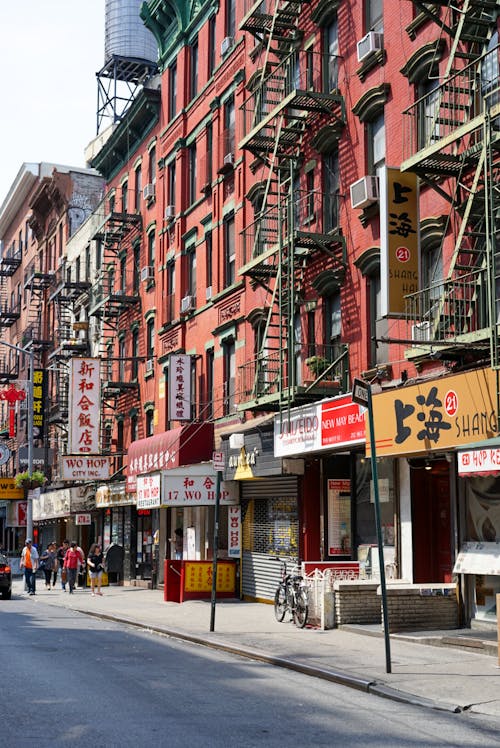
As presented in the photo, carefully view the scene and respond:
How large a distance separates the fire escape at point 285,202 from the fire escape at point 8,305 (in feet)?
147

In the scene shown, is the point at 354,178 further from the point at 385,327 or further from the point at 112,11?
the point at 112,11

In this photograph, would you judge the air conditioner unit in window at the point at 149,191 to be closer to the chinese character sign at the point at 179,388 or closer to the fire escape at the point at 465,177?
the chinese character sign at the point at 179,388

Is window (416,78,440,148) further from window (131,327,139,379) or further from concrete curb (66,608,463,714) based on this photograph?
window (131,327,139,379)

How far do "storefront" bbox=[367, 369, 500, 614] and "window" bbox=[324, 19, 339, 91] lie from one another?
9.05 metres

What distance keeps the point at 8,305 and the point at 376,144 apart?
2218 inches

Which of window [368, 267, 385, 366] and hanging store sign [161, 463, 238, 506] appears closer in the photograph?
window [368, 267, 385, 366]

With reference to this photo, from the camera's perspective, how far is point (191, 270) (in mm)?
35000

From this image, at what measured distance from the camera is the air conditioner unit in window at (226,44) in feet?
103

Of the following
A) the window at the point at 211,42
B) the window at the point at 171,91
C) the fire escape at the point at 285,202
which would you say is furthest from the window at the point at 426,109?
the window at the point at 171,91

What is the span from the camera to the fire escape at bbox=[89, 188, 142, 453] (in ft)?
134

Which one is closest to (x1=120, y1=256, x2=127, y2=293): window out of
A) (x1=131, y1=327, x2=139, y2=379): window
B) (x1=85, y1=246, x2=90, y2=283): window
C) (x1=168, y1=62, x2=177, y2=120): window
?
(x1=131, y1=327, x2=139, y2=379): window

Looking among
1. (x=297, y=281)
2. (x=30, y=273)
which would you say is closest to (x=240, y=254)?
(x=297, y=281)

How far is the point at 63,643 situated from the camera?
1797 cm

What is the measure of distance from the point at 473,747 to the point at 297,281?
1702cm
